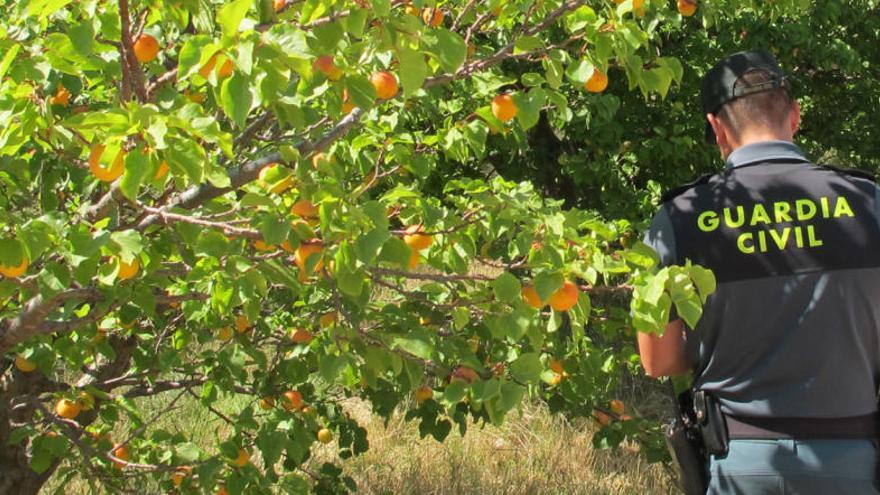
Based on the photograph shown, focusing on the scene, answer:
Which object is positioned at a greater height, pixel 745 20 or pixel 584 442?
pixel 745 20

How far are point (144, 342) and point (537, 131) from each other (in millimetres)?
3715

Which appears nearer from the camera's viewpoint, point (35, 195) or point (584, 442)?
point (35, 195)

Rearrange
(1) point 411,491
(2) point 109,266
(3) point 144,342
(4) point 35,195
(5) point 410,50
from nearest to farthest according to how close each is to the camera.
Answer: (5) point 410,50 → (2) point 109,266 → (4) point 35,195 → (3) point 144,342 → (1) point 411,491

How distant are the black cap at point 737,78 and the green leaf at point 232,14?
1220 mm

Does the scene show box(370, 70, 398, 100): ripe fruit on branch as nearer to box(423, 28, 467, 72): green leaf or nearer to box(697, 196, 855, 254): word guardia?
box(423, 28, 467, 72): green leaf

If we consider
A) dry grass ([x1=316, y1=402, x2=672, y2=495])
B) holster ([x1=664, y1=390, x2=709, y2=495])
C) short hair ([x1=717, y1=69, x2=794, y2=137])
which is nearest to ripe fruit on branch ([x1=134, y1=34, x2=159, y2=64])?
short hair ([x1=717, y1=69, x2=794, y2=137])

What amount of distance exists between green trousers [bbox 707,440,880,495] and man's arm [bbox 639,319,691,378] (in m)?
0.22

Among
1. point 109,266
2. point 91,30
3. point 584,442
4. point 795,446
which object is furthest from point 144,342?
→ point 584,442

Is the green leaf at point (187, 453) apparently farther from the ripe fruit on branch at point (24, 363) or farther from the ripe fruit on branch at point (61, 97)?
the ripe fruit on branch at point (61, 97)

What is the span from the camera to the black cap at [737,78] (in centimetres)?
206

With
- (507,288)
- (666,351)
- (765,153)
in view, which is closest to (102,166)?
(507,288)

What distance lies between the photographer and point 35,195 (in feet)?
8.03

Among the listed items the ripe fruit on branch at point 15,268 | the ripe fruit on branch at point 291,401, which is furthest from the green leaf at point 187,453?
the ripe fruit on branch at point 15,268

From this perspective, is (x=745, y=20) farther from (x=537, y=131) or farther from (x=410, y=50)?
(x=410, y=50)
